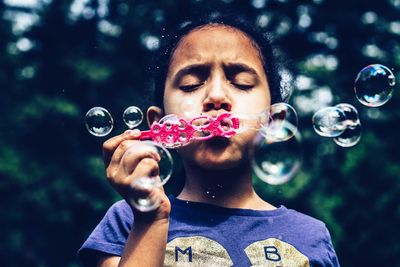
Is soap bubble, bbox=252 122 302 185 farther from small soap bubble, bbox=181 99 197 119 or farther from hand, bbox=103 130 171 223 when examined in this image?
hand, bbox=103 130 171 223

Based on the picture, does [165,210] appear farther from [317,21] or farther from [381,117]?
[317,21]

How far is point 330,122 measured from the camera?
1.84 meters

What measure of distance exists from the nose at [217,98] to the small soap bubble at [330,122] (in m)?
0.43

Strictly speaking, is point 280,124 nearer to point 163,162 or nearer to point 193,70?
point 193,70

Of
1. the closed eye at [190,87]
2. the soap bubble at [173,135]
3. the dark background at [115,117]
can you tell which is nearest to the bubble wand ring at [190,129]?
the soap bubble at [173,135]

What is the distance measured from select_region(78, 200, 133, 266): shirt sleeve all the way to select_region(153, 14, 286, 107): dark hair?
44 centimetres

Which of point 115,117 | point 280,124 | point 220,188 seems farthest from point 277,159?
point 115,117

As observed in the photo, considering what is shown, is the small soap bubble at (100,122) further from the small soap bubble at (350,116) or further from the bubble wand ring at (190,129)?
the small soap bubble at (350,116)

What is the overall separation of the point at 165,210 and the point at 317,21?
17.6ft

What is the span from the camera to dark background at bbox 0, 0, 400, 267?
4.67m

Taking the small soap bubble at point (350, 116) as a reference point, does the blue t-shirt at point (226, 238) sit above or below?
below

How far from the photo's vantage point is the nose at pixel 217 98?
4.90 ft

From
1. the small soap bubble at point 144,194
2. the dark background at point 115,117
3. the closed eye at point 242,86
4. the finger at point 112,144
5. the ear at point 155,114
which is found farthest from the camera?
the dark background at point 115,117

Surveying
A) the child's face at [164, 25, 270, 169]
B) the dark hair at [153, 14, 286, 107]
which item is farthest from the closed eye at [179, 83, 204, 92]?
the dark hair at [153, 14, 286, 107]
